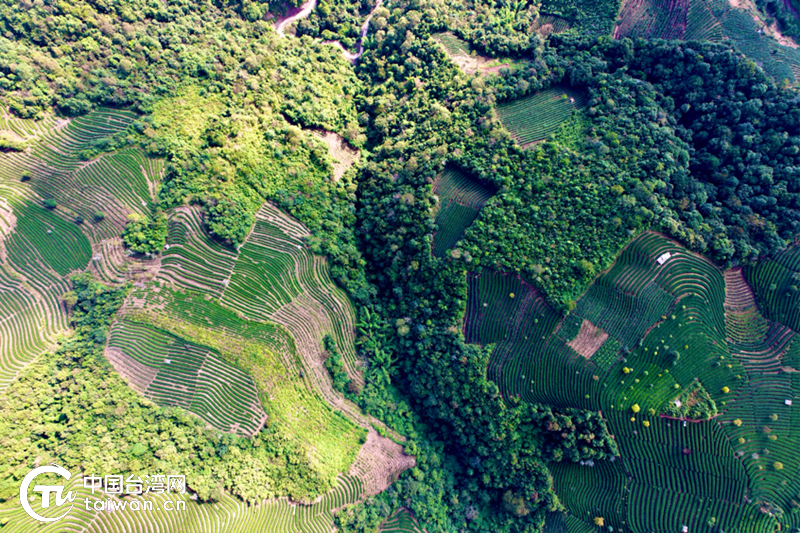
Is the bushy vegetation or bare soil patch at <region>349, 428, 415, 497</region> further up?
the bushy vegetation

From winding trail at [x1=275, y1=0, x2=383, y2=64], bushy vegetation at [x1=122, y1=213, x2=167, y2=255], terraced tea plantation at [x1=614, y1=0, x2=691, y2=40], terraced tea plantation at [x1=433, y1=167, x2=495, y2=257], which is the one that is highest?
terraced tea plantation at [x1=614, y1=0, x2=691, y2=40]

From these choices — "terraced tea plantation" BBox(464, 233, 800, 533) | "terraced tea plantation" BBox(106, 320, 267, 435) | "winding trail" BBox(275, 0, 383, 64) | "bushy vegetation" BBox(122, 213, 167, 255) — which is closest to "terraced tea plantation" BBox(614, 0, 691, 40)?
"terraced tea plantation" BBox(464, 233, 800, 533)

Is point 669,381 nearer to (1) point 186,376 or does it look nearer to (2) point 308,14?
(1) point 186,376

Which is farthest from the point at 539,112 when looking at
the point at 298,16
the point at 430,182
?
the point at 298,16

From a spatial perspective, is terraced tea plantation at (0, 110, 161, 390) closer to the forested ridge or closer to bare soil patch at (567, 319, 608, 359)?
the forested ridge

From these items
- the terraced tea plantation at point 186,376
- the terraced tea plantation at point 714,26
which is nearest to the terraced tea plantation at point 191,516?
the terraced tea plantation at point 186,376
